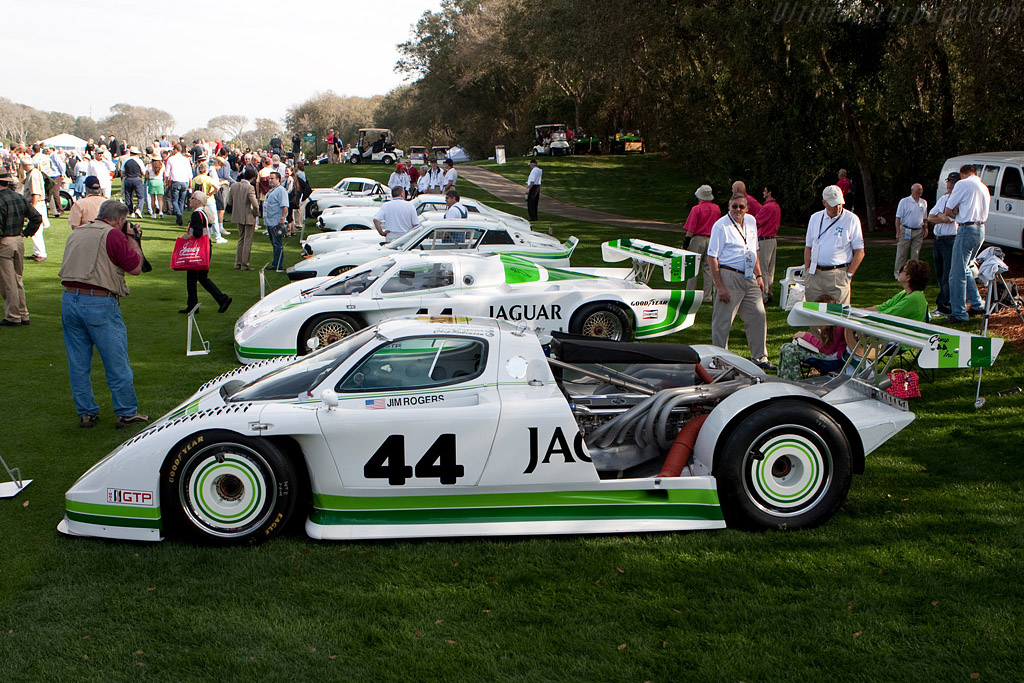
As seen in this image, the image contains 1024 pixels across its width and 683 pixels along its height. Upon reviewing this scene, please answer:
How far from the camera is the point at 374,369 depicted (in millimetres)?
5715

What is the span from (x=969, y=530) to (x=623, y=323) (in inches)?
211

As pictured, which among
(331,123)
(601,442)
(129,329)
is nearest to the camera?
(601,442)

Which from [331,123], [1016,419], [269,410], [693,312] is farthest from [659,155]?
[331,123]

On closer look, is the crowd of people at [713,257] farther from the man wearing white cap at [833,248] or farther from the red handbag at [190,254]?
the red handbag at [190,254]

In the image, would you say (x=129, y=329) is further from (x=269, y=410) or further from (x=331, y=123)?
(x=331, y=123)

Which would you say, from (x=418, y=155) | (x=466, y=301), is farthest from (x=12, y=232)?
(x=418, y=155)

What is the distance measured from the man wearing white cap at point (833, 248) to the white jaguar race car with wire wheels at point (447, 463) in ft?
11.2

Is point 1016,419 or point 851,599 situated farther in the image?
point 1016,419

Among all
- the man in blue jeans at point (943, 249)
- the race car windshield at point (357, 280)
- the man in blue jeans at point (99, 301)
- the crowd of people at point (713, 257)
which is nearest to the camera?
the man in blue jeans at point (99, 301)

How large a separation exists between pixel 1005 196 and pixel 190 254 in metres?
13.5

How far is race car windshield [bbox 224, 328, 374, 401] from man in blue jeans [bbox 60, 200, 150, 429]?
2127 millimetres

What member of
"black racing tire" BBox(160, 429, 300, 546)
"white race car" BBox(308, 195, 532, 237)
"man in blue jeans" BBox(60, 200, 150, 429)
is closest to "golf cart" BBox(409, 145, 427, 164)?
"white race car" BBox(308, 195, 532, 237)

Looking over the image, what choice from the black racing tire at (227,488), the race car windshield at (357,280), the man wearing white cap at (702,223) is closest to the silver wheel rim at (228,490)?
the black racing tire at (227,488)

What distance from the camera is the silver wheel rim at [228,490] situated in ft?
17.6
